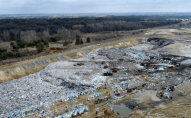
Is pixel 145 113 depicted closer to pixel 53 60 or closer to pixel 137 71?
pixel 137 71

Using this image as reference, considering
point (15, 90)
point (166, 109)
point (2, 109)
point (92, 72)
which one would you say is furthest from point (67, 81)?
point (166, 109)

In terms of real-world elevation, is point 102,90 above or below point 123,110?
above

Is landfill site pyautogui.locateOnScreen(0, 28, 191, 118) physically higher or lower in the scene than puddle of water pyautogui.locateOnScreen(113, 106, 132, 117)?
higher

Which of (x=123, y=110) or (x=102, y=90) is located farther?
(x=102, y=90)

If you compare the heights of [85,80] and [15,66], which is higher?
[15,66]

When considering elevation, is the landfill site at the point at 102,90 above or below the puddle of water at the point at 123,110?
above
